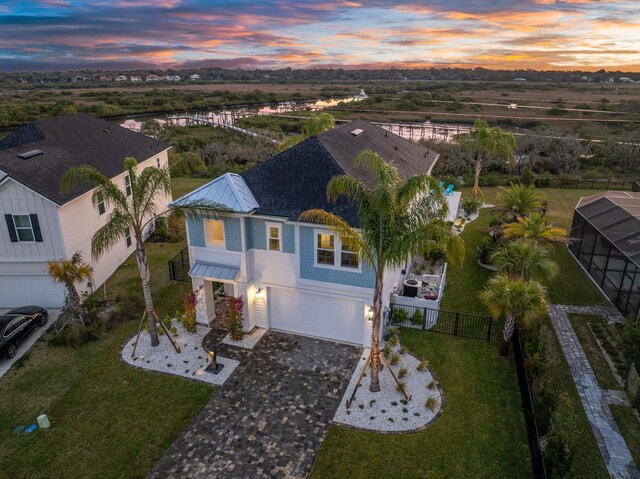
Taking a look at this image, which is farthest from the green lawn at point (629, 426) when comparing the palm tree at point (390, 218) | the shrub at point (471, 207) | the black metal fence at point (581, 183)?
the black metal fence at point (581, 183)

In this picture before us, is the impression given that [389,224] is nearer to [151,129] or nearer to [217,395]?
[217,395]

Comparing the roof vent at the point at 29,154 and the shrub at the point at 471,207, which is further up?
the roof vent at the point at 29,154

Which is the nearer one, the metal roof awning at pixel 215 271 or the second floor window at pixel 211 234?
the metal roof awning at pixel 215 271

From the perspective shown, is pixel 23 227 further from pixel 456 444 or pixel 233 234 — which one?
pixel 456 444

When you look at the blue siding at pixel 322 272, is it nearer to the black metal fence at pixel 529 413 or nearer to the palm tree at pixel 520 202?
the black metal fence at pixel 529 413

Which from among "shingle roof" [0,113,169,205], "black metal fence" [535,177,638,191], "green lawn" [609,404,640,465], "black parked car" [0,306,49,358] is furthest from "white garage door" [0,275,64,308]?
"black metal fence" [535,177,638,191]
